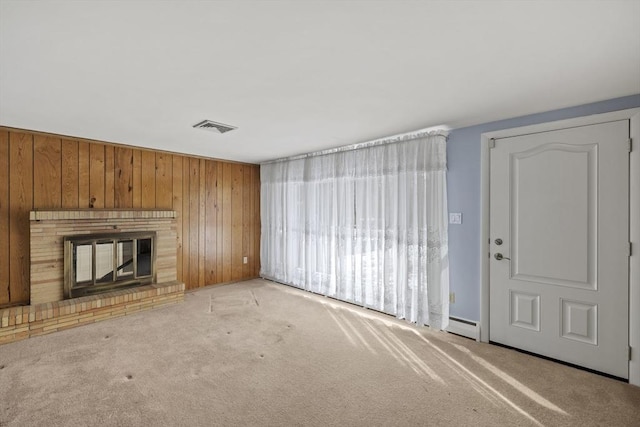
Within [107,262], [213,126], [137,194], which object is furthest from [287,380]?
[137,194]

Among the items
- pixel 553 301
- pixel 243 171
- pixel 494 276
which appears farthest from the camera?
pixel 243 171

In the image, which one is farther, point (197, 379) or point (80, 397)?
point (197, 379)

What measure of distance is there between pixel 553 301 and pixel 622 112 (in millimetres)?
1656

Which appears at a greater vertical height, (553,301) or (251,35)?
(251,35)

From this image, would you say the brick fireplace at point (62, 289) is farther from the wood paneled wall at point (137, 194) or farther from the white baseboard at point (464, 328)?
the white baseboard at point (464, 328)

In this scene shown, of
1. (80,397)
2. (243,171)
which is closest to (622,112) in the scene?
(80,397)

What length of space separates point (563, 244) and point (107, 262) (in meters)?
5.11

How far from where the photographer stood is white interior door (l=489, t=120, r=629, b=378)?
2.47 metres

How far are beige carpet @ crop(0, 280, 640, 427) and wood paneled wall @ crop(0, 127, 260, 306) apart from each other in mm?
1411

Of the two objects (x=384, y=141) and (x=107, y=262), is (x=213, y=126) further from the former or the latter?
(x=107, y=262)

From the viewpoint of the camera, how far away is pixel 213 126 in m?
3.23

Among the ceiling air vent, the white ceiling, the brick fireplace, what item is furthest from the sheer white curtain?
the brick fireplace

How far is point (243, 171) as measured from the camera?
5660 mm

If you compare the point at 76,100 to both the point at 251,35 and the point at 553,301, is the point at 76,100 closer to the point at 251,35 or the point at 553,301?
the point at 251,35
